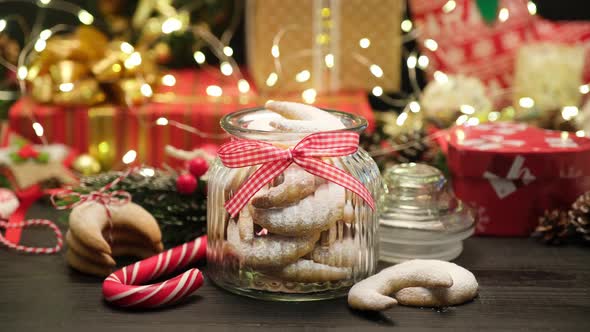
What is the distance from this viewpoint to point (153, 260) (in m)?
1.08

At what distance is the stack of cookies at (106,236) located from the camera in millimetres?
1065

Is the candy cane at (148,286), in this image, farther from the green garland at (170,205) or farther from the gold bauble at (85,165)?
the gold bauble at (85,165)

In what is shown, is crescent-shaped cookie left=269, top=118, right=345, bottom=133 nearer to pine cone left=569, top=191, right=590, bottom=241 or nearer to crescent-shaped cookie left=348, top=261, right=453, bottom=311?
crescent-shaped cookie left=348, top=261, right=453, bottom=311

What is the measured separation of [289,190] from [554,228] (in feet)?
1.57

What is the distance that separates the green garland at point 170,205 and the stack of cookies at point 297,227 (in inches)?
8.3

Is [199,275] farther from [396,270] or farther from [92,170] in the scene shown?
[92,170]

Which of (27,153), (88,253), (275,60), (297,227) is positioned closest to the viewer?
(297,227)

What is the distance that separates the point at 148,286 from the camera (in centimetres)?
98

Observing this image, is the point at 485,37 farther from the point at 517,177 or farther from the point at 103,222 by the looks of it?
the point at 103,222

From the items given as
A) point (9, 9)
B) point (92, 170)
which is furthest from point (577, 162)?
point (9, 9)

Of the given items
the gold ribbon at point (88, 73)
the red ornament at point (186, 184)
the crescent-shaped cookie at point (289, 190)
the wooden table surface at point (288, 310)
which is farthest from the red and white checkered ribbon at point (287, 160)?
the gold ribbon at point (88, 73)

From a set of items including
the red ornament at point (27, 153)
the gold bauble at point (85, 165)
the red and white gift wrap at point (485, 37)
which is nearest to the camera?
the red ornament at point (27, 153)

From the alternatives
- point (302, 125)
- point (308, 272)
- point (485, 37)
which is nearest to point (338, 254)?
point (308, 272)

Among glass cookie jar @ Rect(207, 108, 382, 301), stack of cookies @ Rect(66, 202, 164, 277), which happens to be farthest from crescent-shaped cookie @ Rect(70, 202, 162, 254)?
glass cookie jar @ Rect(207, 108, 382, 301)
